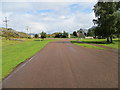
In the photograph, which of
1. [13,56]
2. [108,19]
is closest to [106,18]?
[108,19]

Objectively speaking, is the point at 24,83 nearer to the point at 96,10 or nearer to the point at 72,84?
the point at 72,84

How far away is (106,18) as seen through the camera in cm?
4244

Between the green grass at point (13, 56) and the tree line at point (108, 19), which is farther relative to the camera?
the tree line at point (108, 19)

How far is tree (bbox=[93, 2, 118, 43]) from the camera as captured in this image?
137 feet

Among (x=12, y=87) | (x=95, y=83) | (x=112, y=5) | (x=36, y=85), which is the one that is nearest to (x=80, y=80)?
(x=95, y=83)

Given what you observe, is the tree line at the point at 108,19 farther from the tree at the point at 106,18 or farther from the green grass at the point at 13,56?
the green grass at the point at 13,56

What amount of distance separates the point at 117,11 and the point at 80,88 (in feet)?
135

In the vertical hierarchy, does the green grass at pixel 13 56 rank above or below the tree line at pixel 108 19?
below

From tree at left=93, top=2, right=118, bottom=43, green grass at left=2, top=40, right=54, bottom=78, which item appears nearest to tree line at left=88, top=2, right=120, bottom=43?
tree at left=93, top=2, right=118, bottom=43

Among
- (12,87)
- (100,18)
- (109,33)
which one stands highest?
Result: (100,18)

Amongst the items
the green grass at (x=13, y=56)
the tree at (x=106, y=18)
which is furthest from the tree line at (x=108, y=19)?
the green grass at (x=13, y=56)

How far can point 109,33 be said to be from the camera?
43.7 meters

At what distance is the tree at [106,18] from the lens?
41.6 metres

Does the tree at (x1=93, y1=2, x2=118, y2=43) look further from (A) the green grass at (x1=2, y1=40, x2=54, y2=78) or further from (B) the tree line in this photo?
(A) the green grass at (x1=2, y1=40, x2=54, y2=78)
